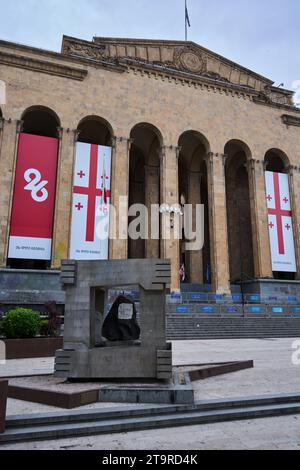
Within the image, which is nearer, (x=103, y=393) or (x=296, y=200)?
(x=103, y=393)

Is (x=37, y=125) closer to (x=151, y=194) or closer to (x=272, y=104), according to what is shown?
(x=151, y=194)

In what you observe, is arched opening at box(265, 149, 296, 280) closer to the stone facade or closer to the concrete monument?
the stone facade

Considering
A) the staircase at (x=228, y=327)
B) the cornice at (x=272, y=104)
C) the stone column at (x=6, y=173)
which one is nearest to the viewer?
the staircase at (x=228, y=327)

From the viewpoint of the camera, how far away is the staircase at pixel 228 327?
18545 mm

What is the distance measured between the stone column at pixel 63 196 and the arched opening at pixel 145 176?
5.95 metres

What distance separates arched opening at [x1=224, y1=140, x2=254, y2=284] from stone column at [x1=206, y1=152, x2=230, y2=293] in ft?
14.2

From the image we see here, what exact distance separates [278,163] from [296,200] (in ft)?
22.4

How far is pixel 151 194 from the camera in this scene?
30609 mm

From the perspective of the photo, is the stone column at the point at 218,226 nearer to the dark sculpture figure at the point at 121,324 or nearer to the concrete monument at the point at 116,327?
the dark sculpture figure at the point at 121,324

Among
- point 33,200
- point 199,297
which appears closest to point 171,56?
point 33,200

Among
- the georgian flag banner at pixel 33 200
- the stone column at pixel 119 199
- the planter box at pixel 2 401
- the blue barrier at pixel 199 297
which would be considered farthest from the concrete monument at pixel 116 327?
the blue barrier at pixel 199 297

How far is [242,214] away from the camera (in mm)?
34094

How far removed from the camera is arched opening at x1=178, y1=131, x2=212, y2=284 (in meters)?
30.4

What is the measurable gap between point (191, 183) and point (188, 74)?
29.4 ft
